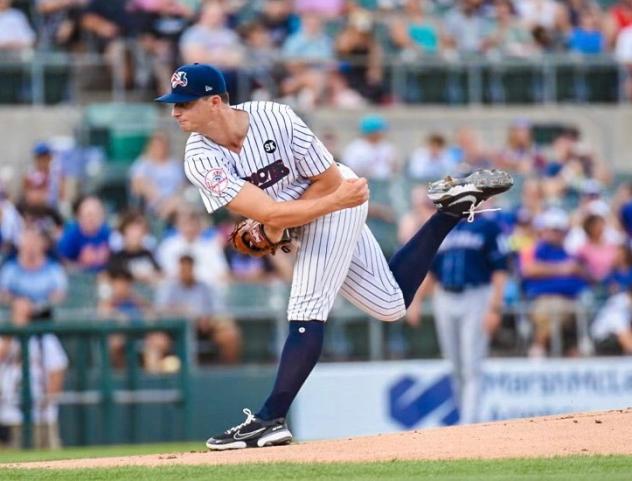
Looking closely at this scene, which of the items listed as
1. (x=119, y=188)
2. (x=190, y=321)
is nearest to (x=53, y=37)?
(x=119, y=188)

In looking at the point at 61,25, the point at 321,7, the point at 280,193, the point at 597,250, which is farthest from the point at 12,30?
the point at 280,193

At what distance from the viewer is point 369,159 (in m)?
14.6

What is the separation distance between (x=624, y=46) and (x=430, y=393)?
647 cm

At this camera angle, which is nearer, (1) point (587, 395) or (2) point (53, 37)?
(1) point (587, 395)

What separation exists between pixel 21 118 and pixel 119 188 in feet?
4.57

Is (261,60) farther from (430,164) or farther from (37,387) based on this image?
(37,387)

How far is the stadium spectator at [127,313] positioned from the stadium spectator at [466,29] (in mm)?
6086

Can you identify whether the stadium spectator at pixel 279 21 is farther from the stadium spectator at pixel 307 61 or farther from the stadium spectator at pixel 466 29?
the stadium spectator at pixel 466 29

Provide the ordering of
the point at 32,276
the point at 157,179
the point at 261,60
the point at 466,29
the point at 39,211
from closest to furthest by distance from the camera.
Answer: the point at 32,276, the point at 39,211, the point at 157,179, the point at 261,60, the point at 466,29

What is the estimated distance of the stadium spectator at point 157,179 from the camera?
45.0 feet

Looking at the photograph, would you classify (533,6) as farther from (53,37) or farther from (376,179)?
(53,37)

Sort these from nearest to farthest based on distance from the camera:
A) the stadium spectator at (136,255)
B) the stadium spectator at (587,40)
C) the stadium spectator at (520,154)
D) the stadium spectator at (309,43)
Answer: the stadium spectator at (136,255) → the stadium spectator at (520,154) → the stadium spectator at (309,43) → the stadium spectator at (587,40)

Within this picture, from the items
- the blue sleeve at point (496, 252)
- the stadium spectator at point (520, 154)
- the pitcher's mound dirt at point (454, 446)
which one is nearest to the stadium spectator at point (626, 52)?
the stadium spectator at point (520, 154)

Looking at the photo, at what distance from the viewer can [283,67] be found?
Answer: 15.4m
